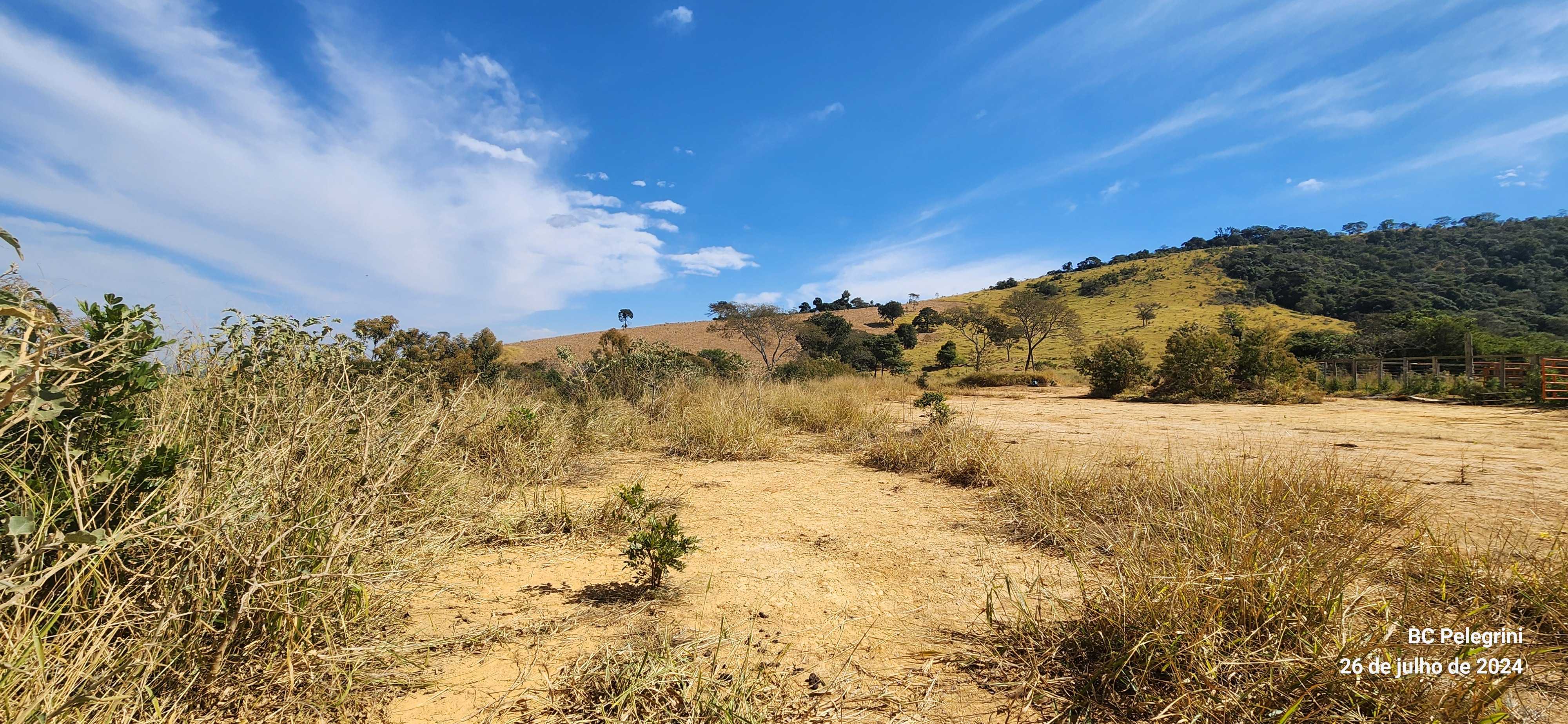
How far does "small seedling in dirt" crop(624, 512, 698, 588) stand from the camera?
2.90 m

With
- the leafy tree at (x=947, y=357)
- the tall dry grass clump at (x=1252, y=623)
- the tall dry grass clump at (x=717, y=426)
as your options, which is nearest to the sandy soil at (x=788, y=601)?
the tall dry grass clump at (x=1252, y=623)

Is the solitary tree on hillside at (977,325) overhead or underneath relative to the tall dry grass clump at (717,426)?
overhead

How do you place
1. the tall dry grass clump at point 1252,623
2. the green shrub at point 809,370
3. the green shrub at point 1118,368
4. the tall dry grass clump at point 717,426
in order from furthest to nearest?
1. the green shrub at point 1118,368
2. the green shrub at point 809,370
3. the tall dry grass clump at point 717,426
4. the tall dry grass clump at point 1252,623

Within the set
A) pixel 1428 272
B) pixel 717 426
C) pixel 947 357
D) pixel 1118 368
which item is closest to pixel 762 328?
pixel 947 357

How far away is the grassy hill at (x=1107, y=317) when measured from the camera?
38.1 meters

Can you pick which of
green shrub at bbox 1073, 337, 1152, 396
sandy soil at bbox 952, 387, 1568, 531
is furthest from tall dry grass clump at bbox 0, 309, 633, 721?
green shrub at bbox 1073, 337, 1152, 396

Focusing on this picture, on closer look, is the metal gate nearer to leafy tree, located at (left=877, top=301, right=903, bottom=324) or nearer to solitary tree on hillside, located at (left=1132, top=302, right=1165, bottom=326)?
solitary tree on hillside, located at (left=1132, top=302, right=1165, bottom=326)

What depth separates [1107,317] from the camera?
47.9m

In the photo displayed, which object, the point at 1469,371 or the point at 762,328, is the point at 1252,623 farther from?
the point at 762,328

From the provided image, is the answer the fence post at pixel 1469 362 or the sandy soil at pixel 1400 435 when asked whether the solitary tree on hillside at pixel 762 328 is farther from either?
the fence post at pixel 1469 362

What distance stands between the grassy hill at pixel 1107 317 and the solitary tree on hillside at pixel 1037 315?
73.5 inches

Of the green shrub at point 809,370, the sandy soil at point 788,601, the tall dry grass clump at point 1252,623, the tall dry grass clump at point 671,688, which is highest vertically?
the green shrub at point 809,370

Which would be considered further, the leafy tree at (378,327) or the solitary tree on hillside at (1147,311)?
the solitary tree on hillside at (1147,311)

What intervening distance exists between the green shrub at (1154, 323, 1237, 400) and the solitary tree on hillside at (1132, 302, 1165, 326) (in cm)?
3027
